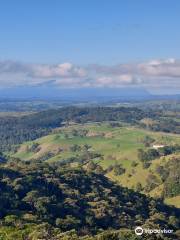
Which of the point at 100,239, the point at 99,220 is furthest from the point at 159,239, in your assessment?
the point at 99,220

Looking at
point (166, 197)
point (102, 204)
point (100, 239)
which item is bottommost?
point (166, 197)

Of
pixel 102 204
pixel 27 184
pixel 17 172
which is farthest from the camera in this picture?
pixel 17 172

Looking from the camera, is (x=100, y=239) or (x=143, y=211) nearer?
(x=100, y=239)

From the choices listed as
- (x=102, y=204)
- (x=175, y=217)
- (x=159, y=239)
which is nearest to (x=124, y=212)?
(x=102, y=204)

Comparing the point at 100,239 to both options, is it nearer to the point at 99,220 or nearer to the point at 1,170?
the point at 99,220

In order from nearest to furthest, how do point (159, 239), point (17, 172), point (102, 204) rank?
point (159, 239)
point (102, 204)
point (17, 172)

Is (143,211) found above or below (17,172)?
below

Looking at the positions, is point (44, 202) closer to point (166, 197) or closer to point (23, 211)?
point (23, 211)
